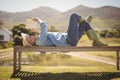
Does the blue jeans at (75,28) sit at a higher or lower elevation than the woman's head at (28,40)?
higher

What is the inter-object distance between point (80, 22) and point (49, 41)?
0.83 meters

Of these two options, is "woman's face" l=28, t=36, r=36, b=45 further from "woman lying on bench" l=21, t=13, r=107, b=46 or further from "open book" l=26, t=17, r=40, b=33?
"open book" l=26, t=17, r=40, b=33

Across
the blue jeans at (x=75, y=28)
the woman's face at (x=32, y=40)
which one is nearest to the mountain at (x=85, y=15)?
the blue jeans at (x=75, y=28)

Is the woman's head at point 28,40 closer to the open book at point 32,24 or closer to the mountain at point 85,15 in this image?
the open book at point 32,24

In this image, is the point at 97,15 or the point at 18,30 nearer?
the point at 18,30

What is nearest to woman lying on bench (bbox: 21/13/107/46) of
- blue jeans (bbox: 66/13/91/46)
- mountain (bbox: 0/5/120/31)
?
blue jeans (bbox: 66/13/91/46)

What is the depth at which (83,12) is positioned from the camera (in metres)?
160

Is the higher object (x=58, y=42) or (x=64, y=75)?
(x=58, y=42)

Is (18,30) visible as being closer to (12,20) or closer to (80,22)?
(80,22)

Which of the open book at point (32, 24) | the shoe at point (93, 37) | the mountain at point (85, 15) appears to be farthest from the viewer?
the mountain at point (85, 15)

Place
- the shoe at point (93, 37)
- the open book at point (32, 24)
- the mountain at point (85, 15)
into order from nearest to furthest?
the open book at point (32, 24) < the shoe at point (93, 37) < the mountain at point (85, 15)

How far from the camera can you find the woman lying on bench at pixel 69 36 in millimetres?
4508

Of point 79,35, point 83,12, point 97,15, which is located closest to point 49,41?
point 79,35

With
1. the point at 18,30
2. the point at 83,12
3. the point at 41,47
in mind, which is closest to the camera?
the point at 41,47
